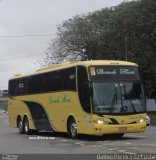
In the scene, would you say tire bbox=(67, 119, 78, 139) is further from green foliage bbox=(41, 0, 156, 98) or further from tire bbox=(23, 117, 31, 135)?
green foliage bbox=(41, 0, 156, 98)

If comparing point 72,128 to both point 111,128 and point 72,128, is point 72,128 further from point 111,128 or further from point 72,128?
point 111,128

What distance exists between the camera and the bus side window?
23016mm

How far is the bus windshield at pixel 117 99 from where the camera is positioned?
2269 centimetres

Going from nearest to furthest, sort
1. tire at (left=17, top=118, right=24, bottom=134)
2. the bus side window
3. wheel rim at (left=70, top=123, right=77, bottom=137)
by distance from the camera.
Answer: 1. the bus side window
2. wheel rim at (left=70, top=123, right=77, bottom=137)
3. tire at (left=17, top=118, right=24, bottom=134)

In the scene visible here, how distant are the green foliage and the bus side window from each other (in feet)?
114

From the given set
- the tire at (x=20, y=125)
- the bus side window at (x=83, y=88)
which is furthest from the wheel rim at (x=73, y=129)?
the tire at (x=20, y=125)

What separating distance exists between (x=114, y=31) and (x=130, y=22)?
318 cm

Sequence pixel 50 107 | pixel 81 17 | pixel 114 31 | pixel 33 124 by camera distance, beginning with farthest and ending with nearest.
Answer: pixel 81 17 < pixel 114 31 < pixel 33 124 < pixel 50 107

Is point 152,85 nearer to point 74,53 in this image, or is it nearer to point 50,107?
point 74,53

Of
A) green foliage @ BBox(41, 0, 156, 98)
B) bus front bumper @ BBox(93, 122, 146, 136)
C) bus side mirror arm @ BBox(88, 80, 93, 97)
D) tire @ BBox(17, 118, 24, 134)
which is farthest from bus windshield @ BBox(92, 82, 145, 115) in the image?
green foliage @ BBox(41, 0, 156, 98)

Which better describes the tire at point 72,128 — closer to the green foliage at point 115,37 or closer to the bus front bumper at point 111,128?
the bus front bumper at point 111,128

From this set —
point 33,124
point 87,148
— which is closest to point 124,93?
point 87,148

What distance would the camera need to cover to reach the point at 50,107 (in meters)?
27.5

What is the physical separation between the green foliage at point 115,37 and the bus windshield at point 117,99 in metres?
34.8
